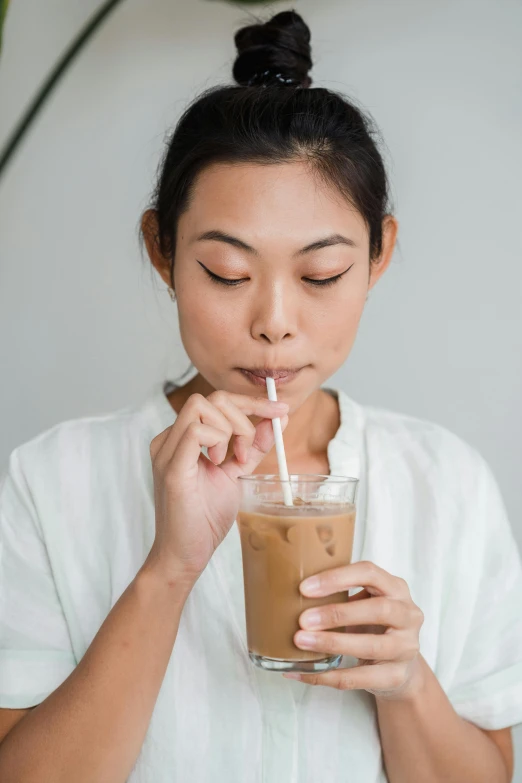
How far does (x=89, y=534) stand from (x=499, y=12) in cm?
163

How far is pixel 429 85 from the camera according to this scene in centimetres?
229

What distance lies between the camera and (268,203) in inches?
57.2

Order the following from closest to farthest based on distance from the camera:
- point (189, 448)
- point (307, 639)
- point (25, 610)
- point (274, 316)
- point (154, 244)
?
point (307, 639)
point (189, 448)
point (274, 316)
point (25, 610)
point (154, 244)

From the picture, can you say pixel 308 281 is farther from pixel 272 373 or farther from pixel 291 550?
pixel 291 550

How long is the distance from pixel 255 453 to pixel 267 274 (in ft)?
0.95

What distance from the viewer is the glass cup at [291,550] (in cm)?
119

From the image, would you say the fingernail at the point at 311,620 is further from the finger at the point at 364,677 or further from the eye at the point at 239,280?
the eye at the point at 239,280

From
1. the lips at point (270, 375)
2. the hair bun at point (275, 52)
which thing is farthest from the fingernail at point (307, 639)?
the hair bun at point (275, 52)

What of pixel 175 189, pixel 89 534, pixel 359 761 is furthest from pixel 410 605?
pixel 175 189

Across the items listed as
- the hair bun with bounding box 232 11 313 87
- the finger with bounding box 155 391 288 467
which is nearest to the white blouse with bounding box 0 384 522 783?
the finger with bounding box 155 391 288 467

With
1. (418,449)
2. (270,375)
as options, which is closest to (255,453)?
(270,375)

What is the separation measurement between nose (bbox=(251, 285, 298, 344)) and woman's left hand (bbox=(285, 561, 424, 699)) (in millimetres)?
420

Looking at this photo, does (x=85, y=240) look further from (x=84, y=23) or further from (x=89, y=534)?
(x=89, y=534)

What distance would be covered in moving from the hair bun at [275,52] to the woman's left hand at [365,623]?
0.94 metres
